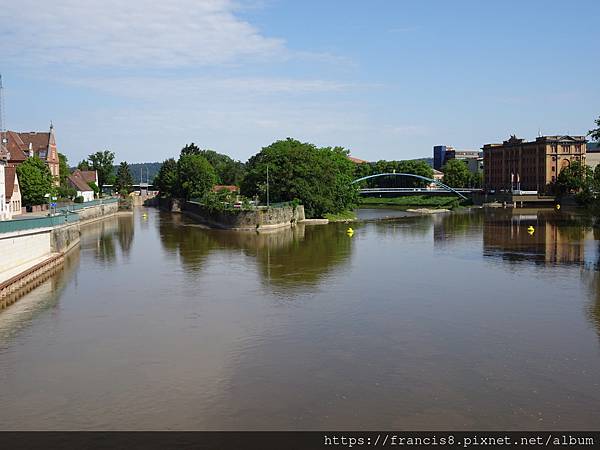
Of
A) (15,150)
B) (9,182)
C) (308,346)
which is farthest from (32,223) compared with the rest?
(15,150)

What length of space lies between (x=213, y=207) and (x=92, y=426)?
51930mm

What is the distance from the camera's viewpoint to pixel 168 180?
352ft

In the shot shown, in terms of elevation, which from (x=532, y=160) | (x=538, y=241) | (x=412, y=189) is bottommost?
(x=538, y=241)

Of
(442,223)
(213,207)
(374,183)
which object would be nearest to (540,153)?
(374,183)

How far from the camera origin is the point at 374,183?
133000mm

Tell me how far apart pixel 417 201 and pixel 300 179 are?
55.3 meters

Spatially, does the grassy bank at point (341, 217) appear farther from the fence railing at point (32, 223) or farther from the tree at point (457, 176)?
the tree at point (457, 176)

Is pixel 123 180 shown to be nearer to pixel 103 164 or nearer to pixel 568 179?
pixel 103 164

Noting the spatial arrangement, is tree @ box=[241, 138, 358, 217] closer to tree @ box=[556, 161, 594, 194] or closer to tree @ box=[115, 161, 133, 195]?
tree @ box=[556, 161, 594, 194]

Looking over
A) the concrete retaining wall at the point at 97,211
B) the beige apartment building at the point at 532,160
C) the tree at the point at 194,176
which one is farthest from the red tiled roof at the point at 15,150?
the beige apartment building at the point at 532,160

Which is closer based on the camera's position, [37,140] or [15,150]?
[15,150]

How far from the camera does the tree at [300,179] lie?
66875 mm

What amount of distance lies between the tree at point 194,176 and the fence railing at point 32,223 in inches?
1934
